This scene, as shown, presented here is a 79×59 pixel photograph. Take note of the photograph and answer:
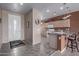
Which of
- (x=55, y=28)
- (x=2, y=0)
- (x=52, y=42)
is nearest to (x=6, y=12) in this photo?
(x=2, y=0)

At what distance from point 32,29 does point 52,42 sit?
3.79 feet

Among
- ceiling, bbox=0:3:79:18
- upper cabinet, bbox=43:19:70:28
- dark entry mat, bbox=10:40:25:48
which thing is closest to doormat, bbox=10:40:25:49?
dark entry mat, bbox=10:40:25:48

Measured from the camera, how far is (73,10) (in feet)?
7.22

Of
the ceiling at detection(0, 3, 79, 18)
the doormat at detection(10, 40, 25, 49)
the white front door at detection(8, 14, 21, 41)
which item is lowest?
the doormat at detection(10, 40, 25, 49)

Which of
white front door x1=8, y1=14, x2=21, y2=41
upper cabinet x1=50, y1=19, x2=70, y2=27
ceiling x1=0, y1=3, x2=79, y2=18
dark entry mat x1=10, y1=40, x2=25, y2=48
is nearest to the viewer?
ceiling x1=0, y1=3, x2=79, y2=18

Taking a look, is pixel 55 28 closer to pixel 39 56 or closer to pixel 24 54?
pixel 39 56

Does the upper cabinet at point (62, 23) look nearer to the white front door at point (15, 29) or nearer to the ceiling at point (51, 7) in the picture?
the ceiling at point (51, 7)

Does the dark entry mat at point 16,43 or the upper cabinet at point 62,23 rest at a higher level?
the upper cabinet at point 62,23

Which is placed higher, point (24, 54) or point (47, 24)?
point (47, 24)

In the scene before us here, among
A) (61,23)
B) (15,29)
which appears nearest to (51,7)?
(61,23)

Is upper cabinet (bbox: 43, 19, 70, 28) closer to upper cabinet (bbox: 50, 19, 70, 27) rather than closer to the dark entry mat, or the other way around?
upper cabinet (bbox: 50, 19, 70, 27)

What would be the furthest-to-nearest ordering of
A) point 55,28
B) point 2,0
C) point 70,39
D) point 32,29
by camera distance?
point 32,29, point 70,39, point 55,28, point 2,0

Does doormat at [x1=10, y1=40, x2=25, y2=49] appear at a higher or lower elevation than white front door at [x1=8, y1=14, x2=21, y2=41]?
lower

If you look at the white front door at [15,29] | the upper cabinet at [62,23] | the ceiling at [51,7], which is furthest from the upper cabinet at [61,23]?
the white front door at [15,29]
